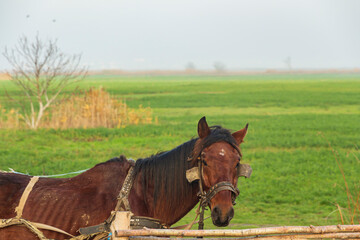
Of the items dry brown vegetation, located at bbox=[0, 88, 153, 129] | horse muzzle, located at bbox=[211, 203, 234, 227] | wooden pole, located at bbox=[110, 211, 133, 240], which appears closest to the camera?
wooden pole, located at bbox=[110, 211, 133, 240]

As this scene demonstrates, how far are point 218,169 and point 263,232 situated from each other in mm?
594

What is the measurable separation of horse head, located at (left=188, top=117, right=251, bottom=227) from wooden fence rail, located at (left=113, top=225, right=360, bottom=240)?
221 millimetres

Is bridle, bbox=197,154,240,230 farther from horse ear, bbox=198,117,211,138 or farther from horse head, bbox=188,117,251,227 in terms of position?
horse ear, bbox=198,117,211,138

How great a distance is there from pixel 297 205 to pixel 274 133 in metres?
9.63

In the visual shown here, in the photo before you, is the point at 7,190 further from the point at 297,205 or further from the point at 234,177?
the point at 297,205

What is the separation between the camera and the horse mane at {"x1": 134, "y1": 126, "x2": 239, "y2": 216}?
165 inches

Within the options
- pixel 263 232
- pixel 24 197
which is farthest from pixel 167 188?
pixel 24 197

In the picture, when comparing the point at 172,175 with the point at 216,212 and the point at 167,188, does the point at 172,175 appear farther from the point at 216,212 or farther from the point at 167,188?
the point at 216,212

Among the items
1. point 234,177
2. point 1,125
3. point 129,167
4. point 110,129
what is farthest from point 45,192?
point 1,125

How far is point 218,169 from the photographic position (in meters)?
3.93

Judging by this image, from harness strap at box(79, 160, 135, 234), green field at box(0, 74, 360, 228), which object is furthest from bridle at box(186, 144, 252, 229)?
green field at box(0, 74, 360, 228)

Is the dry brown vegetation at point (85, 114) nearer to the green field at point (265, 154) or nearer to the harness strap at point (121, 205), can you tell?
the green field at point (265, 154)

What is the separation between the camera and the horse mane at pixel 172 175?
13.8 ft

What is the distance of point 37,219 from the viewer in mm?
4004
